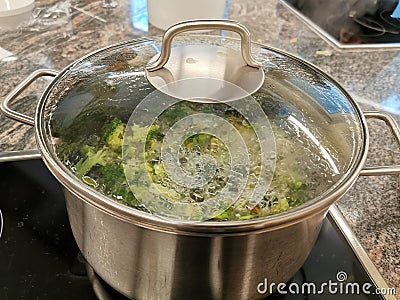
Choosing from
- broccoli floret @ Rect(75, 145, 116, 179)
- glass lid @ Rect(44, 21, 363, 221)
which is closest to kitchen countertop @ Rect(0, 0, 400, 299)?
glass lid @ Rect(44, 21, 363, 221)

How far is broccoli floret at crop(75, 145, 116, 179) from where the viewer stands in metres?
0.64

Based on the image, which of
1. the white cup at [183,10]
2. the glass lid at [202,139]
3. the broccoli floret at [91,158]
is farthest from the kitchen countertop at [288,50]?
the broccoli floret at [91,158]

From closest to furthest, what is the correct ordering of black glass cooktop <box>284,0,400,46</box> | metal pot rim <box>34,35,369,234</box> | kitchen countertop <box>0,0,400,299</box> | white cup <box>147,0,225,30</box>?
metal pot rim <box>34,35,369,234</box> → kitchen countertop <box>0,0,400,299</box> → white cup <box>147,0,225,30</box> → black glass cooktop <box>284,0,400,46</box>

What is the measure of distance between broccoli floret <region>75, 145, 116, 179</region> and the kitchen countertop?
15.4 inches

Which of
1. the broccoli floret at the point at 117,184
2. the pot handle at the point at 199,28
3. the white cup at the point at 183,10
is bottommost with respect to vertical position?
the white cup at the point at 183,10

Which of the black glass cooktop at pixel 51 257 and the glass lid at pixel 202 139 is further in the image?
the black glass cooktop at pixel 51 257

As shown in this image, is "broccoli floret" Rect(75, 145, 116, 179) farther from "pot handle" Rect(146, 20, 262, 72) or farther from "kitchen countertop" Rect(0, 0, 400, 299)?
"kitchen countertop" Rect(0, 0, 400, 299)

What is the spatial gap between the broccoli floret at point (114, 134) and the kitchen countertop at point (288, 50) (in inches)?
15.4

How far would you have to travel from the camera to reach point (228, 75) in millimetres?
704

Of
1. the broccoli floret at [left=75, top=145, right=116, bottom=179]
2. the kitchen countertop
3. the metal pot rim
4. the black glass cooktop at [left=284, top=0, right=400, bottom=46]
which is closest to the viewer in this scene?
the metal pot rim

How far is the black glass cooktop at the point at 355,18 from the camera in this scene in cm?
146

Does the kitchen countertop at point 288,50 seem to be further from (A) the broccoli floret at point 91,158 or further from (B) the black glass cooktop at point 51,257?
(A) the broccoli floret at point 91,158

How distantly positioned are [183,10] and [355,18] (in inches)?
23.2

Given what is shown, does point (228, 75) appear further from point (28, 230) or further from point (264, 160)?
point (28, 230)
